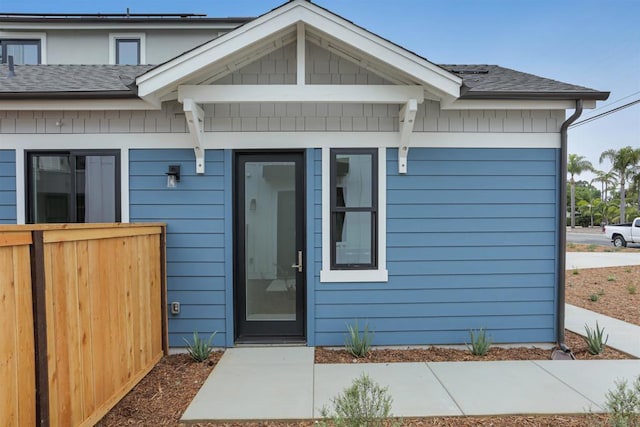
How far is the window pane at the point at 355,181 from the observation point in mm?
4453

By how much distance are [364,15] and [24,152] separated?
1242cm

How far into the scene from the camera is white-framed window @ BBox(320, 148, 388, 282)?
4.40m

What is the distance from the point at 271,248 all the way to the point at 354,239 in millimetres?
1011

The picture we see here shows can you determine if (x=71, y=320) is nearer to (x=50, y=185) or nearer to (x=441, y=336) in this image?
(x=50, y=185)

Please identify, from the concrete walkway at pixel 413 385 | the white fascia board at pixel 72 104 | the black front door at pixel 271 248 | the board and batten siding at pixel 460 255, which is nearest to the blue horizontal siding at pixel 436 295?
the board and batten siding at pixel 460 255

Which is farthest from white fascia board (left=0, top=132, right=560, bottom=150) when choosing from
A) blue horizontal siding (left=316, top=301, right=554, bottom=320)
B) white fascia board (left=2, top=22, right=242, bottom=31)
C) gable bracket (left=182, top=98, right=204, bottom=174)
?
white fascia board (left=2, top=22, right=242, bottom=31)

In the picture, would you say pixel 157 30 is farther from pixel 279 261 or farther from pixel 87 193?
pixel 279 261

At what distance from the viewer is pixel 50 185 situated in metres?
4.38

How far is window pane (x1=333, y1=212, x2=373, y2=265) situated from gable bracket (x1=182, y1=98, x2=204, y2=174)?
1.73 meters

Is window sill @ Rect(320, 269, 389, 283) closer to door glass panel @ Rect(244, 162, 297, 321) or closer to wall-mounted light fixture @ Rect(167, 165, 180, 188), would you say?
door glass panel @ Rect(244, 162, 297, 321)

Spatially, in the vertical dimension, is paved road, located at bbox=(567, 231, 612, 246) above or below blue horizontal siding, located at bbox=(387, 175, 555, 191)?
below

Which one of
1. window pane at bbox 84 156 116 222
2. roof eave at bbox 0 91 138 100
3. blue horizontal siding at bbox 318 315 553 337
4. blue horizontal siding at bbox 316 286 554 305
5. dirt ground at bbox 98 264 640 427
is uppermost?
roof eave at bbox 0 91 138 100

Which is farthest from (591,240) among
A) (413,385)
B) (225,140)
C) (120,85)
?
(120,85)

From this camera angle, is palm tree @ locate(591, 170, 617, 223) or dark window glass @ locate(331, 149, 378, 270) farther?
palm tree @ locate(591, 170, 617, 223)
